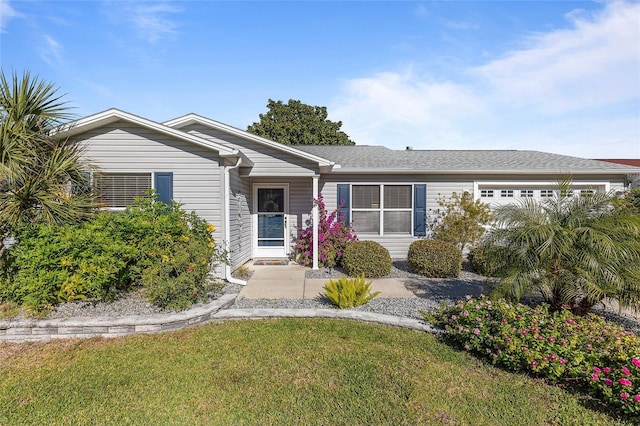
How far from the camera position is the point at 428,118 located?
1154 centimetres

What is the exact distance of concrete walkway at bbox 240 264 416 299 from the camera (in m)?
6.09

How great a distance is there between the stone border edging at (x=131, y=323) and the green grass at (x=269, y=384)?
0.57 feet

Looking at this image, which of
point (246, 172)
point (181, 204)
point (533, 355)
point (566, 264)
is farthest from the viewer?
point (246, 172)

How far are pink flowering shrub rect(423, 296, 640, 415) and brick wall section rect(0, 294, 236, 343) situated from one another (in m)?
3.91

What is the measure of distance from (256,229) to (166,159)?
3501 millimetres

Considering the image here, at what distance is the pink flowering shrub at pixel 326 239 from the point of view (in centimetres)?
852

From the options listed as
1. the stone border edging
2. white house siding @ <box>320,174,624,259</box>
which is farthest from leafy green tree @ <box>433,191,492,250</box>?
the stone border edging

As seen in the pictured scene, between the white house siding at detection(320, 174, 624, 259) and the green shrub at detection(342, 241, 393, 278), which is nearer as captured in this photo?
the green shrub at detection(342, 241, 393, 278)

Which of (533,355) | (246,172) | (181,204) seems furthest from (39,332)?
(533,355)

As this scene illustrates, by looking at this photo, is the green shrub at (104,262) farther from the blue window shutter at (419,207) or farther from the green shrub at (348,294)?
the blue window shutter at (419,207)

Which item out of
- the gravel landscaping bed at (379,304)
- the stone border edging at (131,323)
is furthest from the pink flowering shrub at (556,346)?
the gravel landscaping bed at (379,304)

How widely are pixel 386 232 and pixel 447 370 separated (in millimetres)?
6278

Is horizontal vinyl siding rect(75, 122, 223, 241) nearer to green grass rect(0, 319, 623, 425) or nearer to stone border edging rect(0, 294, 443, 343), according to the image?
stone border edging rect(0, 294, 443, 343)

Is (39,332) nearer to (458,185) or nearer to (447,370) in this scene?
(447,370)
